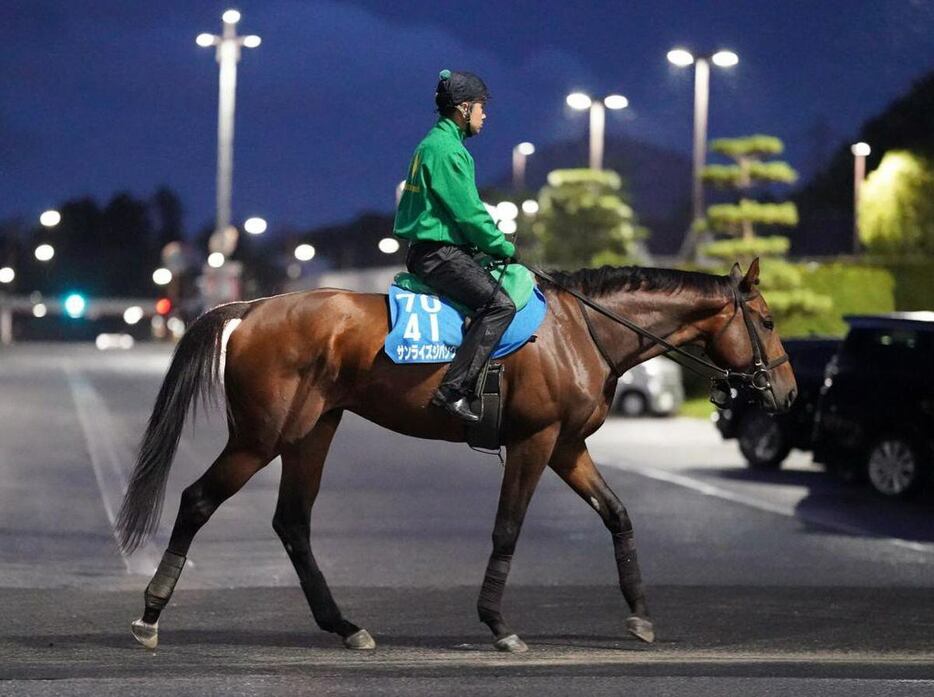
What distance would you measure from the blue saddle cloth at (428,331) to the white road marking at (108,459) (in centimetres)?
224

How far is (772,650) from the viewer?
27.2ft

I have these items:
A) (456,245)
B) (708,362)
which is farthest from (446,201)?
(708,362)

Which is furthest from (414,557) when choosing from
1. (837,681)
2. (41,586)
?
(837,681)

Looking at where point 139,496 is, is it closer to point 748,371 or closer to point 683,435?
point 748,371

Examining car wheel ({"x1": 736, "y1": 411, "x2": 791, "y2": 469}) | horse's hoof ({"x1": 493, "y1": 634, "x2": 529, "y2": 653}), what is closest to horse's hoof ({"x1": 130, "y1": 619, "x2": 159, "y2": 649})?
horse's hoof ({"x1": 493, "y1": 634, "x2": 529, "y2": 653})

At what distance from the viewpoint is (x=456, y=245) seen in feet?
27.8

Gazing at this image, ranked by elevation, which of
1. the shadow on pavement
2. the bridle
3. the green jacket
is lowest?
the shadow on pavement

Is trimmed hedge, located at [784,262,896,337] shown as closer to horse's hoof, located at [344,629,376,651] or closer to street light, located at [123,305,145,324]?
horse's hoof, located at [344,629,376,651]

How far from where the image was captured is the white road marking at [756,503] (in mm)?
14172

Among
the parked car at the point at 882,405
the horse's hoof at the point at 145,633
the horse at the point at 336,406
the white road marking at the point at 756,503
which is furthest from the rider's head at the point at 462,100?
the parked car at the point at 882,405

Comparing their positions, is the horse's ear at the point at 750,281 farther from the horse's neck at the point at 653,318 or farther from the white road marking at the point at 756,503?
the white road marking at the point at 756,503

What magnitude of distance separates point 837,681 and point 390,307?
2.77m

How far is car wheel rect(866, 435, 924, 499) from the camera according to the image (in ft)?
58.9

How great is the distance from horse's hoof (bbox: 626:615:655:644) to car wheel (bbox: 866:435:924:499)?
10025 millimetres
